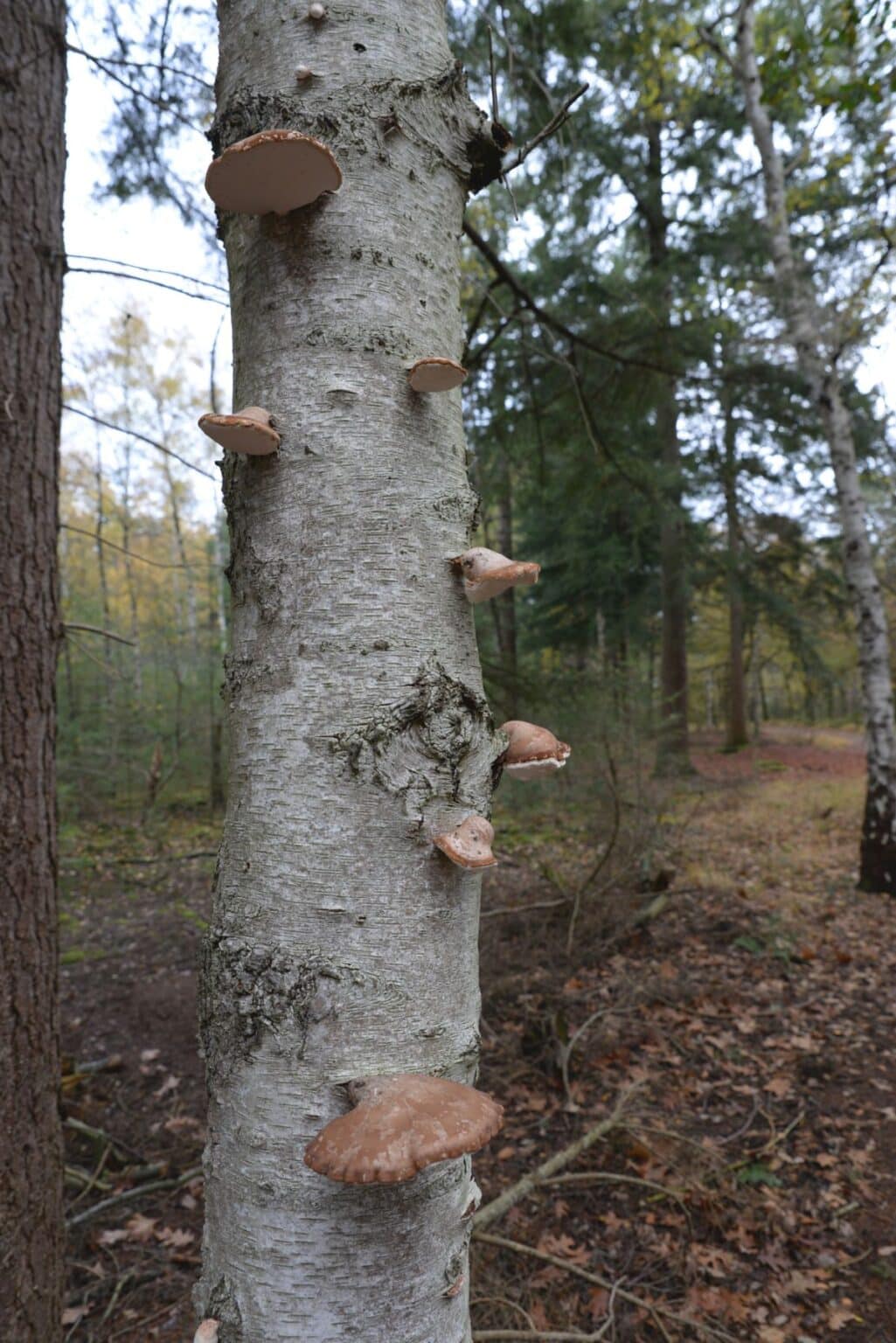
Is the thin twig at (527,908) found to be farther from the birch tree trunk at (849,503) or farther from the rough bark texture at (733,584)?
the rough bark texture at (733,584)

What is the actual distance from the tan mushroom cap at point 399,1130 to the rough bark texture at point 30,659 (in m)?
1.82

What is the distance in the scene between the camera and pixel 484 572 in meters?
1.17

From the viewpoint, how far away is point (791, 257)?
741cm

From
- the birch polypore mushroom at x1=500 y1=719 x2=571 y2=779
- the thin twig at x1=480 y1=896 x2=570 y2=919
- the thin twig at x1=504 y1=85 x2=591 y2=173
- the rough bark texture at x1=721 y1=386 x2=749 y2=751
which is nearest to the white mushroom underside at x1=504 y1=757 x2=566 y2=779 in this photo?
the birch polypore mushroom at x1=500 y1=719 x2=571 y2=779

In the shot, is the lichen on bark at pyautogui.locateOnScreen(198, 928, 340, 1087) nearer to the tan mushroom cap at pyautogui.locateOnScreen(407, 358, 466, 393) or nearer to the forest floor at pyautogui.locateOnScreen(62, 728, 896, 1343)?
the tan mushroom cap at pyautogui.locateOnScreen(407, 358, 466, 393)

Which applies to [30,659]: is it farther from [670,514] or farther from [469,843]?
[670,514]

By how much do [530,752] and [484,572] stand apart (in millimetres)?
413

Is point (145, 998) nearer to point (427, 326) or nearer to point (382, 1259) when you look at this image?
point (382, 1259)

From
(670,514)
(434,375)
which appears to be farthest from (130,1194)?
(670,514)

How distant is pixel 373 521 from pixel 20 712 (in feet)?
6.00

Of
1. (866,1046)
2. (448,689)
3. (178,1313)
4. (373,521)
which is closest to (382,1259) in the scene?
(448,689)

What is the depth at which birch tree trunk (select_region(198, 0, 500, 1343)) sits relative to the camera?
1.00m

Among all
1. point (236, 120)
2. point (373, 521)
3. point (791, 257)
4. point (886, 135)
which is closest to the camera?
point (373, 521)

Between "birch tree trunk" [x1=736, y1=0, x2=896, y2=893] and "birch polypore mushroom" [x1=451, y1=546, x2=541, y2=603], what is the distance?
735 centimetres
